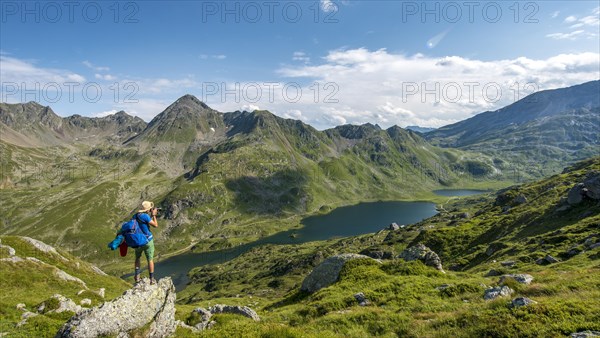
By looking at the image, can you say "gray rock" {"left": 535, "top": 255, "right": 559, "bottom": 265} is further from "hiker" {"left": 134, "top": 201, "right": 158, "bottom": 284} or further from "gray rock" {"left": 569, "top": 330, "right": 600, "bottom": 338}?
"hiker" {"left": 134, "top": 201, "right": 158, "bottom": 284}

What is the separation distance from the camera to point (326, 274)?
38.2 m

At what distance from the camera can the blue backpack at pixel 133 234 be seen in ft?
60.8

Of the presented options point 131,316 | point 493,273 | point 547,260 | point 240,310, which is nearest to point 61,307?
point 240,310

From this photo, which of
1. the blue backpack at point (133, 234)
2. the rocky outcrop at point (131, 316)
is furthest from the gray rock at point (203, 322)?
the blue backpack at point (133, 234)

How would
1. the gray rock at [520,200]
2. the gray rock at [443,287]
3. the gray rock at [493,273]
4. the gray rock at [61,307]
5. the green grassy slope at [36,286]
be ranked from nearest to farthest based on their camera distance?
1. the green grassy slope at [36,286]
2. the gray rock at [443,287]
3. the gray rock at [61,307]
4. the gray rock at [493,273]
5. the gray rock at [520,200]

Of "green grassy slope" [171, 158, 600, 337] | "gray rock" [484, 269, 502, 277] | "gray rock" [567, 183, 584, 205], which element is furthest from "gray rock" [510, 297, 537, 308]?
"gray rock" [567, 183, 584, 205]

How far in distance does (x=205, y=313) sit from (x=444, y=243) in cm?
7120

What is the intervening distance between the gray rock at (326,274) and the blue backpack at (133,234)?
23553 millimetres

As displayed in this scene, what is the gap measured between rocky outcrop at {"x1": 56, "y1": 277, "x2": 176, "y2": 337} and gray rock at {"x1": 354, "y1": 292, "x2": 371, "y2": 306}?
14874 mm

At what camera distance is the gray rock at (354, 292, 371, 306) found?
26.7 metres

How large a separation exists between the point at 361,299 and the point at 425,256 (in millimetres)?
19706

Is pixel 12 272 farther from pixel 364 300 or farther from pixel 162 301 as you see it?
pixel 364 300

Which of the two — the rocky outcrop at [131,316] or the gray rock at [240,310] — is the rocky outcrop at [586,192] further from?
the rocky outcrop at [131,316]

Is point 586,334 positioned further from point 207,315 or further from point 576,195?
point 576,195
